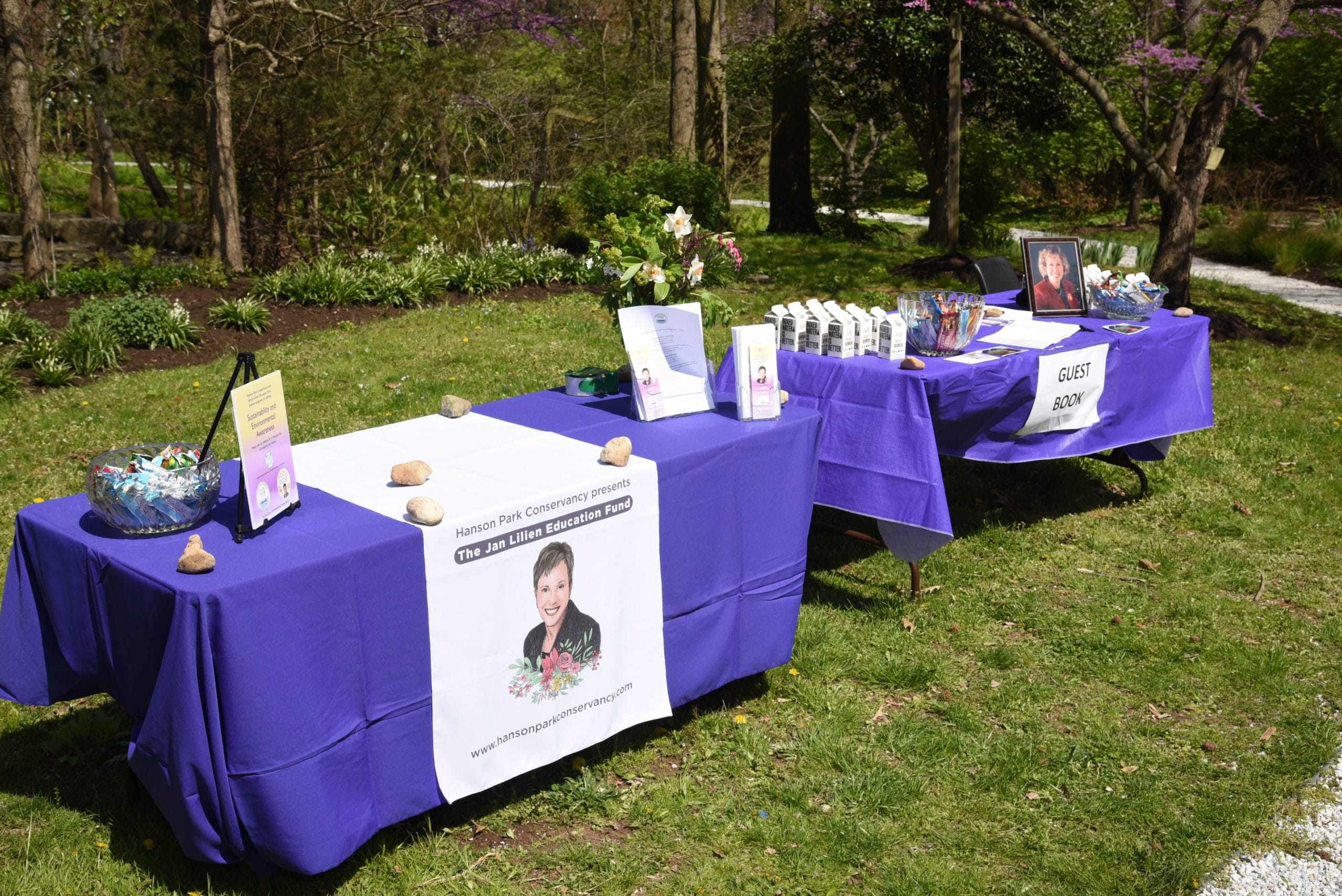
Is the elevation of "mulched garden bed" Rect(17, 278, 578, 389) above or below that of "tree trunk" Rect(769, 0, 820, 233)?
below

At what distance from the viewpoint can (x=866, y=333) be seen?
4.64 m

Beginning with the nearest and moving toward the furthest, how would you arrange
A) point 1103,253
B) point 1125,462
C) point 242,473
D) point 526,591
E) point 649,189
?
point 242,473 < point 526,591 < point 1125,462 < point 1103,253 < point 649,189

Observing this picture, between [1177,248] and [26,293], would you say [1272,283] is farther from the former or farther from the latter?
[26,293]

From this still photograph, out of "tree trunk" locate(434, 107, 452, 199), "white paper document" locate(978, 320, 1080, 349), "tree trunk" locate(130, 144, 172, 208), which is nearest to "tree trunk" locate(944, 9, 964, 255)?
"tree trunk" locate(434, 107, 452, 199)

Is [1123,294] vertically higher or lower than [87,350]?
higher

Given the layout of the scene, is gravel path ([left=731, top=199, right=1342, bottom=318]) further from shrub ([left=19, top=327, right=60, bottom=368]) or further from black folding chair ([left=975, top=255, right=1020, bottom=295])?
shrub ([left=19, top=327, right=60, bottom=368])

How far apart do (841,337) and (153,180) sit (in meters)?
14.2

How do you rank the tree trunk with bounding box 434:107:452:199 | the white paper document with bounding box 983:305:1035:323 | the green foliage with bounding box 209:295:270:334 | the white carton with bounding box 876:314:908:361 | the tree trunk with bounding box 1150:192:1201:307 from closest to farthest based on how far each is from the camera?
1. the white carton with bounding box 876:314:908:361
2. the white paper document with bounding box 983:305:1035:323
3. the green foliage with bounding box 209:295:270:334
4. the tree trunk with bounding box 1150:192:1201:307
5. the tree trunk with bounding box 434:107:452:199

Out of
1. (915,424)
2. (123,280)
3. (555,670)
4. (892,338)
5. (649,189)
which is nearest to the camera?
(555,670)

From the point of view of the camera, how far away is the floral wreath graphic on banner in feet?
9.80

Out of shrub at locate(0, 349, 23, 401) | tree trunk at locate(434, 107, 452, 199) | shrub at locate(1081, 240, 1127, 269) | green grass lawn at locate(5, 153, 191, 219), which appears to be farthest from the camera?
green grass lawn at locate(5, 153, 191, 219)

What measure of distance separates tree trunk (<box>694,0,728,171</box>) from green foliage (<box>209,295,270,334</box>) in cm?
808

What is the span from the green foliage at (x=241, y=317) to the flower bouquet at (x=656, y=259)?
585 centimetres

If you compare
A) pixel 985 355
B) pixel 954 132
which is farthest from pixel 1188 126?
pixel 985 355
